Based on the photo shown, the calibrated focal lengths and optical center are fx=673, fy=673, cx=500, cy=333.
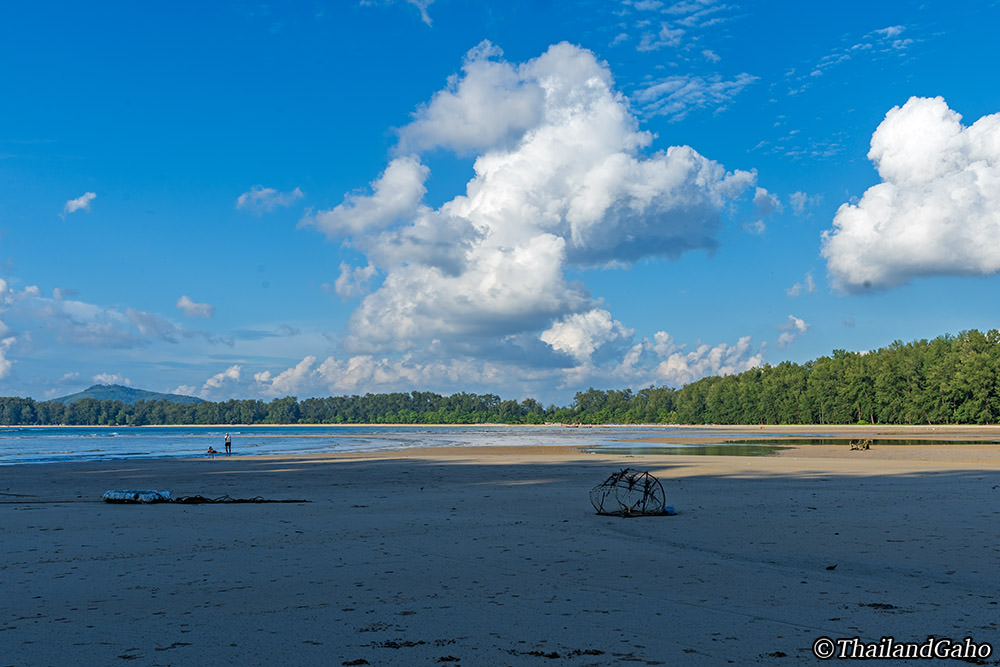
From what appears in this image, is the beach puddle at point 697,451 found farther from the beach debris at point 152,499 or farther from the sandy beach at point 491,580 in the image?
the beach debris at point 152,499

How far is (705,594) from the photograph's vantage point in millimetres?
8734

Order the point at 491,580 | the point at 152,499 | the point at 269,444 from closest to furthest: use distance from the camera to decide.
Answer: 1. the point at 491,580
2. the point at 152,499
3. the point at 269,444

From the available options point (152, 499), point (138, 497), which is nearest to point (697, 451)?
point (152, 499)

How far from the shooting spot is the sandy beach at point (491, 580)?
6774 millimetres

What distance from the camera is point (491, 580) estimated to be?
380 inches

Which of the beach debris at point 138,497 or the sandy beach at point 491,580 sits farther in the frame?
the beach debris at point 138,497

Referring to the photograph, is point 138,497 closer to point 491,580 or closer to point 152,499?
point 152,499

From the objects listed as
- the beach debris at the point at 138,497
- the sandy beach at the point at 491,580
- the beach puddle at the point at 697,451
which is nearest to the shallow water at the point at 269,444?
the beach puddle at the point at 697,451

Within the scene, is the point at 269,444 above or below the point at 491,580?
below

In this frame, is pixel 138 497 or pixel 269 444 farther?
pixel 269 444

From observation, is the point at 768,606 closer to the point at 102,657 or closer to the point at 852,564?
the point at 852,564

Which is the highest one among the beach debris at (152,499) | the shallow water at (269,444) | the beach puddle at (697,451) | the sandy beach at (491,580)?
the sandy beach at (491,580)

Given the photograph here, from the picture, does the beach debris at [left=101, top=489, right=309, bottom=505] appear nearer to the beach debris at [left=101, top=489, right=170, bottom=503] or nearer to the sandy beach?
the beach debris at [left=101, top=489, right=170, bottom=503]

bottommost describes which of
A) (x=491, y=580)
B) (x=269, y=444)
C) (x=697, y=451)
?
(x=269, y=444)
